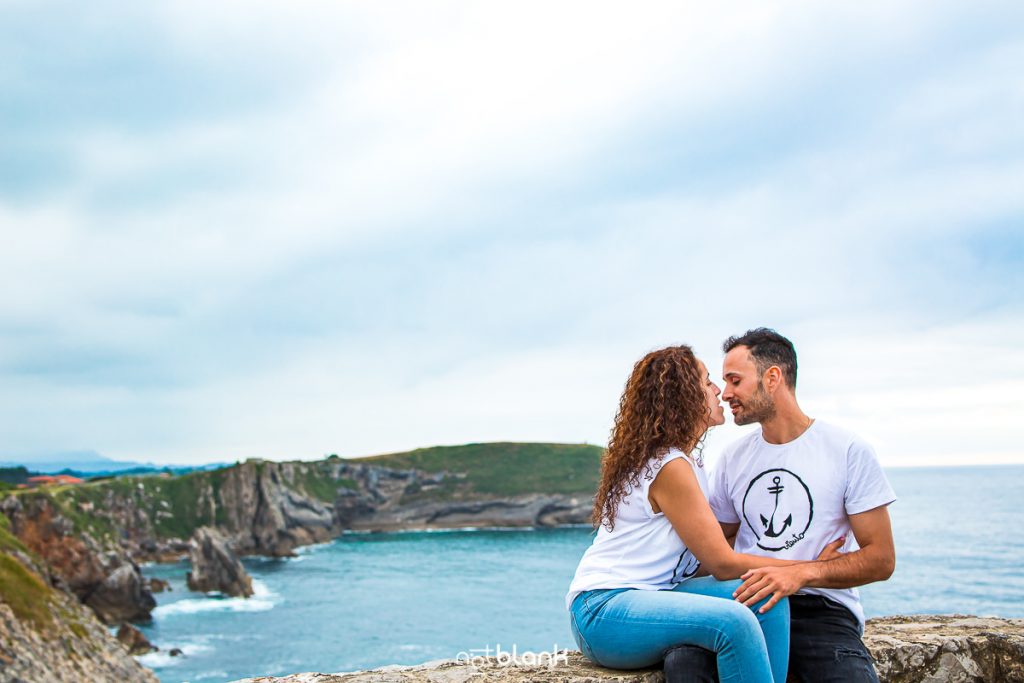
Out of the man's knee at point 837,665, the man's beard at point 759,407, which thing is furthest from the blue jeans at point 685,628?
the man's beard at point 759,407

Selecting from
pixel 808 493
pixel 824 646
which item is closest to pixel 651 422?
pixel 808 493

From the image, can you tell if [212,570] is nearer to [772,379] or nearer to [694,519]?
[772,379]

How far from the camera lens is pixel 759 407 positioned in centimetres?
501

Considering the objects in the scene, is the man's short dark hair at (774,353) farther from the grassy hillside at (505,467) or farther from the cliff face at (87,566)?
the grassy hillside at (505,467)

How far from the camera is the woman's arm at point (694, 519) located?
14.1 feet

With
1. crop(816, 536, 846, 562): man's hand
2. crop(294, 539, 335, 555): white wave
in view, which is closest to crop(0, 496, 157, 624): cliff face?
crop(294, 539, 335, 555): white wave

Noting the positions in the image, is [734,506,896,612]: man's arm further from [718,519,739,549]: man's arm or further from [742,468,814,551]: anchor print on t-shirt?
[718,519,739,549]: man's arm

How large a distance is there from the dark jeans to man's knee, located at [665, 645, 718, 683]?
0.04 ft

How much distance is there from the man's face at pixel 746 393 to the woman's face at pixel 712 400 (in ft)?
0.55

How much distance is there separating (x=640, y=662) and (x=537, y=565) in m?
110

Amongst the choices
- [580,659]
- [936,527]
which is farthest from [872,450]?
[936,527]

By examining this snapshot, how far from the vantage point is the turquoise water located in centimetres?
6384

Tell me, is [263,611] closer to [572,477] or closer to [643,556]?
[643,556]

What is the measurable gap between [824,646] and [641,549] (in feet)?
3.96
